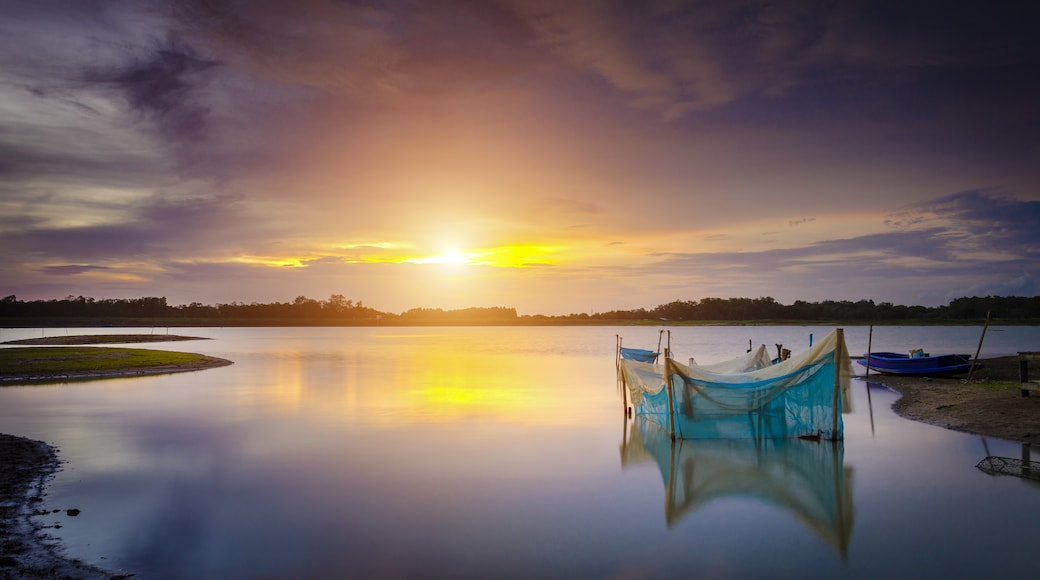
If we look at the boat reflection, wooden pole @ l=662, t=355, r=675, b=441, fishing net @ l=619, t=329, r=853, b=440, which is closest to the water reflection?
the boat reflection

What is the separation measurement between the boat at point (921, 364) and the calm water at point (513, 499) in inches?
346

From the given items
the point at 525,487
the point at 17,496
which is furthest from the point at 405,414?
the point at 17,496

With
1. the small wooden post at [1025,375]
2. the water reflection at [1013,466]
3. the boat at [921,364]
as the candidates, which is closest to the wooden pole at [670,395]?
the water reflection at [1013,466]

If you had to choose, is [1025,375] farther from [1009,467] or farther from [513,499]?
[513,499]

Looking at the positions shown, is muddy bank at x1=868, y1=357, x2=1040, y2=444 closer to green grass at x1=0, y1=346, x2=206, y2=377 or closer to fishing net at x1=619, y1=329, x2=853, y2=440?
fishing net at x1=619, y1=329, x2=853, y2=440

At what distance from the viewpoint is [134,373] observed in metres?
33.3

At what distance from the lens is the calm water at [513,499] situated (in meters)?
7.74

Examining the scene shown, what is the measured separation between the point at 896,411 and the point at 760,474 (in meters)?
10.3

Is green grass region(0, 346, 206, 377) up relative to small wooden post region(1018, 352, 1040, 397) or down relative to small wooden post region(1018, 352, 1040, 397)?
down

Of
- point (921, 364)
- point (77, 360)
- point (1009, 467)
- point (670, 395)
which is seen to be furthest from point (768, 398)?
point (77, 360)

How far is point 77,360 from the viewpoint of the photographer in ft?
116

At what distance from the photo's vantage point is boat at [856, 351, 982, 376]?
26281 mm

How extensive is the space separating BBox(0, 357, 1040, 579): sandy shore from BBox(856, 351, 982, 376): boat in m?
0.45

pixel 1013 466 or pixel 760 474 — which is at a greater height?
pixel 1013 466
